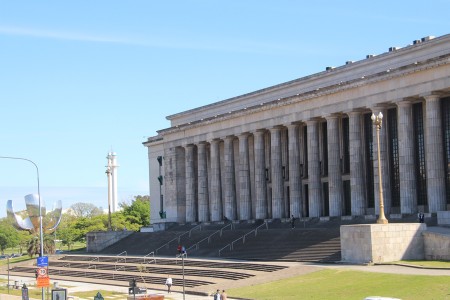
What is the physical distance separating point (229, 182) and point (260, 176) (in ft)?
20.4

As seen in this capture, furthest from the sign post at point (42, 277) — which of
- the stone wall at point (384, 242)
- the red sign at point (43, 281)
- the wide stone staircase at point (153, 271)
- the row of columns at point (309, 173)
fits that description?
the row of columns at point (309, 173)

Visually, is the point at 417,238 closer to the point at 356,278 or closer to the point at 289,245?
the point at 356,278

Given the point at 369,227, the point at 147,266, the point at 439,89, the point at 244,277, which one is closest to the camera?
the point at 369,227

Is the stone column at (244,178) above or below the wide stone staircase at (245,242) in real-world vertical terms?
above

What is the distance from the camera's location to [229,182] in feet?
302

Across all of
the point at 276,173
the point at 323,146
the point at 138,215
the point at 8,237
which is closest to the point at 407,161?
the point at 323,146

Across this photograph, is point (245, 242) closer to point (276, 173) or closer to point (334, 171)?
point (334, 171)

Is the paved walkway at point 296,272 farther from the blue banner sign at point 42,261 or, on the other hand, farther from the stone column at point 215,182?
the stone column at point 215,182

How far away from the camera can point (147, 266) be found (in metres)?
72.6

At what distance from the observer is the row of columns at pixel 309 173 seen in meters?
65.3

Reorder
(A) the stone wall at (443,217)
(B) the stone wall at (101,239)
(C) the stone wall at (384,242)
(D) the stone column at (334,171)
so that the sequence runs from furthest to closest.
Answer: (B) the stone wall at (101,239), (D) the stone column at (334,171), (A) the stone wall at (443,217), (C) the stone wall at (384,242)

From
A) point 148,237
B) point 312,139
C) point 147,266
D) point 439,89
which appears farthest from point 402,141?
point 148,237

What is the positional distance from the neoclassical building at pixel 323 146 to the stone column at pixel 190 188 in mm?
120

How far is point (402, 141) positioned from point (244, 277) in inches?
755
